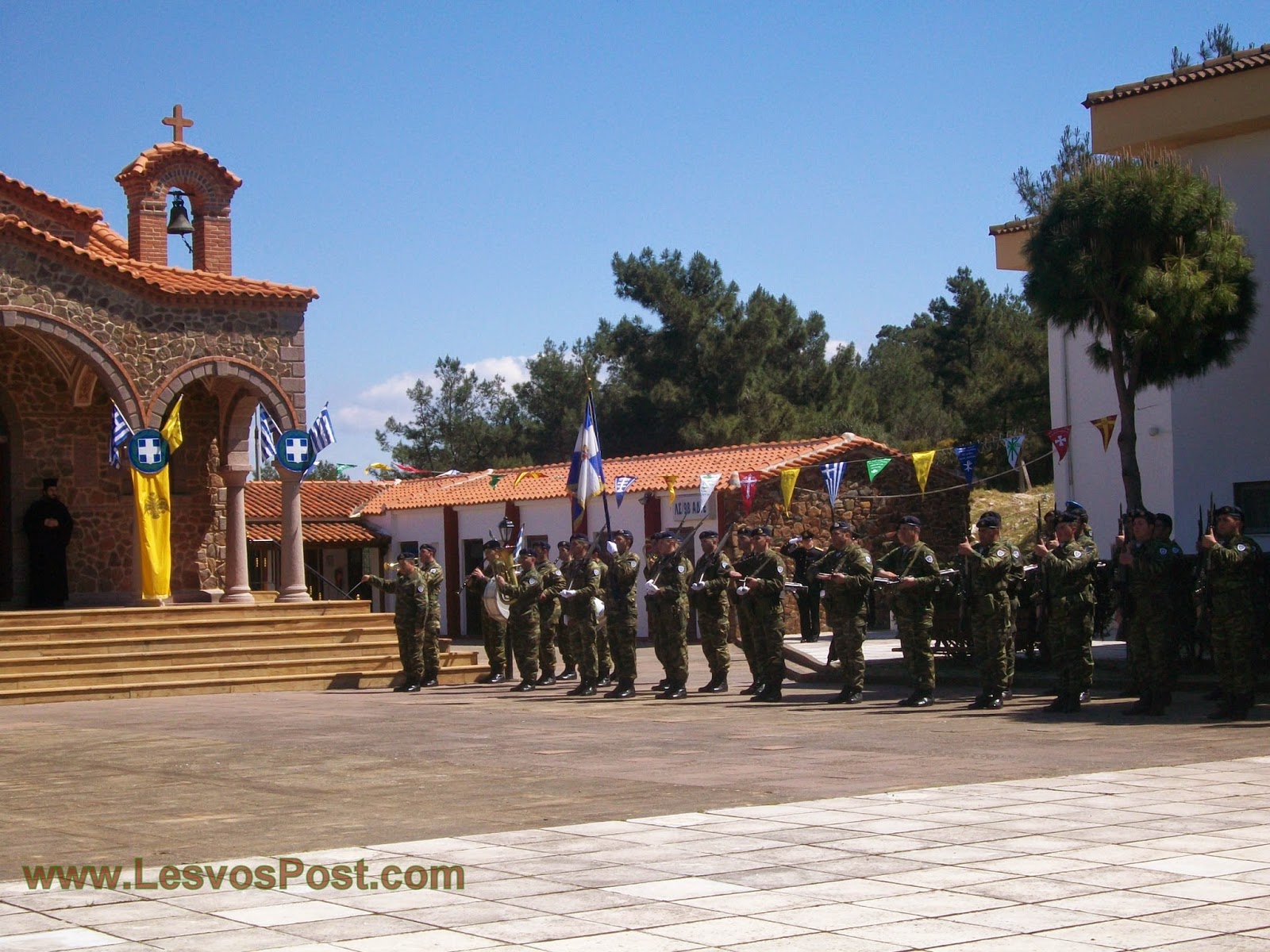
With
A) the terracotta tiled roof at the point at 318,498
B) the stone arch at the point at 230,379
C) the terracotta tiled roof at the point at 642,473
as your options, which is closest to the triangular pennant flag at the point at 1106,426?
the terracotta tiled roof at the point at 642,473

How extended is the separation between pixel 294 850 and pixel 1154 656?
8.03 metres

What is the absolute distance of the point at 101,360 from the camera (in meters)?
22.7

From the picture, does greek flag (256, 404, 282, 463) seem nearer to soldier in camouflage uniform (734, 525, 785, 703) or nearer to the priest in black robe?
the priest in black robe

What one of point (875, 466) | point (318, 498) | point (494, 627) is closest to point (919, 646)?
point (494, 627)

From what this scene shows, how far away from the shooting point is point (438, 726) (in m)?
13.9

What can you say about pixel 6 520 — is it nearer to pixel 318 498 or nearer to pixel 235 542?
pixel 235 542

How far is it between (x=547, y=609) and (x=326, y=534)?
21.8 meters

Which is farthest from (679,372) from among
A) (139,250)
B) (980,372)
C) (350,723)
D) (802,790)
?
(802,790)

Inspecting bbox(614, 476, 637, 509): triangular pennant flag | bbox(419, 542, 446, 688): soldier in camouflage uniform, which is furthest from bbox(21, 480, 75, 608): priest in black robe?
bbox(614, 476, 637, 509): triangular pennant flag

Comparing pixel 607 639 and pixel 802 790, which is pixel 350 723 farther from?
pixel 802 790

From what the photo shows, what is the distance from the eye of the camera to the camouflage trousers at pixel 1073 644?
13070 millimetres

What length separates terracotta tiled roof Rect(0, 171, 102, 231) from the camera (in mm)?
25109

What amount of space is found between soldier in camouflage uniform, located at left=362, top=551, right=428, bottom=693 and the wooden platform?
0.86 metres

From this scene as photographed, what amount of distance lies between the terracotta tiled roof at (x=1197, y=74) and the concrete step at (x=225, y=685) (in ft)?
37.4
